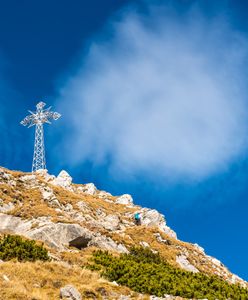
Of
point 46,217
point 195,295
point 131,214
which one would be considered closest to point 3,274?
point 195,295

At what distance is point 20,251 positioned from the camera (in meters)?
24.4

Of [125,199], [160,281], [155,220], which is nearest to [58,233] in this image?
[160,281]

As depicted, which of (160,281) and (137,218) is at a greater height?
(137,218)

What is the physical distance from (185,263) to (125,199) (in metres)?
29.3

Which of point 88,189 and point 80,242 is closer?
point 80,242

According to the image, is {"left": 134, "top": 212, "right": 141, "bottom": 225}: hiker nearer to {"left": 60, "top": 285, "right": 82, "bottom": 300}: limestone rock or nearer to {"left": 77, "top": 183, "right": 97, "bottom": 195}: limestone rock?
{"left": 77, "top": 183, "right": 97, "bottom": 195}: limestone rock

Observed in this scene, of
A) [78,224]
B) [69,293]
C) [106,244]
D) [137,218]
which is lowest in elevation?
[69,293]

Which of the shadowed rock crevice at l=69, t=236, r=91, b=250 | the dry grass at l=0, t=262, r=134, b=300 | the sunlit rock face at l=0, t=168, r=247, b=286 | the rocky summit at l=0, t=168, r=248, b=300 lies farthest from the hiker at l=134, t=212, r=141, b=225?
the dry grass at l=0, t=262, r=134, b=300

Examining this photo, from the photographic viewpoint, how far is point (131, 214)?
5859cm

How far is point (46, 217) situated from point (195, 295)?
761 inches

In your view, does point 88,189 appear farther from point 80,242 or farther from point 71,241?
point 71,241

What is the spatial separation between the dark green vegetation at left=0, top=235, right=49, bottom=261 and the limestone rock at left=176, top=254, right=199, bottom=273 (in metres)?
20.3

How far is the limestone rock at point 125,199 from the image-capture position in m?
69.2

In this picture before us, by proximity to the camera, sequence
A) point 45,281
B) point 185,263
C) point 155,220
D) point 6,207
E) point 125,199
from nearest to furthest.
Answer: point 45,281 < point 6,207 < point 185,263 < point 155,220 < point 125,199
